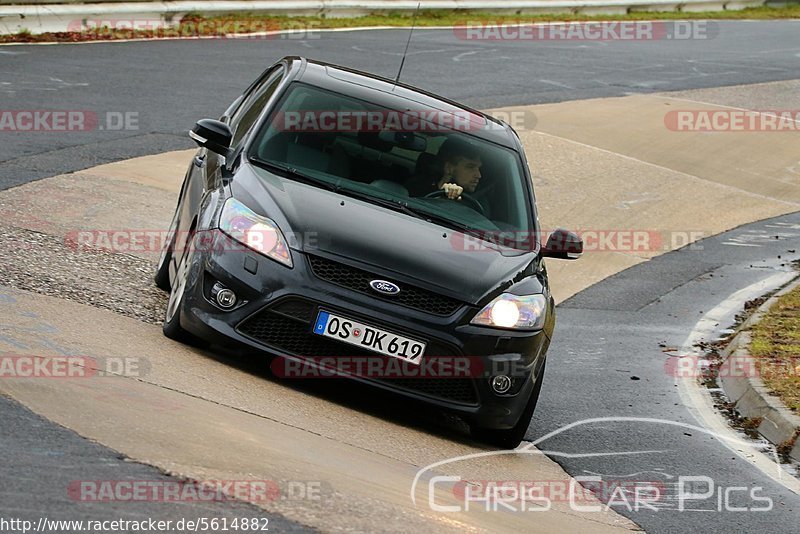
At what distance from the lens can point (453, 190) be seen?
8.01 meters

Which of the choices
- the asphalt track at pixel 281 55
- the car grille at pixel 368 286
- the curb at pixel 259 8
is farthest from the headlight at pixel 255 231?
the curb at pixel 259 8

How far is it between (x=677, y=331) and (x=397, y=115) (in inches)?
167

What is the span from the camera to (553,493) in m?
6.78

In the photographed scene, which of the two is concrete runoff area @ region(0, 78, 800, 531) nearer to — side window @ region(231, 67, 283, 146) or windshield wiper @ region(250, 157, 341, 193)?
windshield wiper @ region(250, 157, 341, 193)

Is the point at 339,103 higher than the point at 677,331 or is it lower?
higher

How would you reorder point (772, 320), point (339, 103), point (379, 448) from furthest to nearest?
point (772, 320), point (339, 103), point (379, 448)

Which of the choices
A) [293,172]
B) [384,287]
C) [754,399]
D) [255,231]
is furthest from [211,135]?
[754,399]

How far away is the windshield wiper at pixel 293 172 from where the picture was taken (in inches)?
303

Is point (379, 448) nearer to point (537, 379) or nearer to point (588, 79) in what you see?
point (537, 379)

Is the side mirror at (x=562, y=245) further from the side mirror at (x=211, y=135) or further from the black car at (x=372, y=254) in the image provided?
the side mirror at (x=211, y=135)

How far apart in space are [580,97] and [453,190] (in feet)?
46.8

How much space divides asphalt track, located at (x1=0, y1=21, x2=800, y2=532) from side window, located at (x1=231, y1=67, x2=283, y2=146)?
2519 mm

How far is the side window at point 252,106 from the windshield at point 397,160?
213mm

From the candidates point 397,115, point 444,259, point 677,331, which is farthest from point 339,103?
point 677,331
